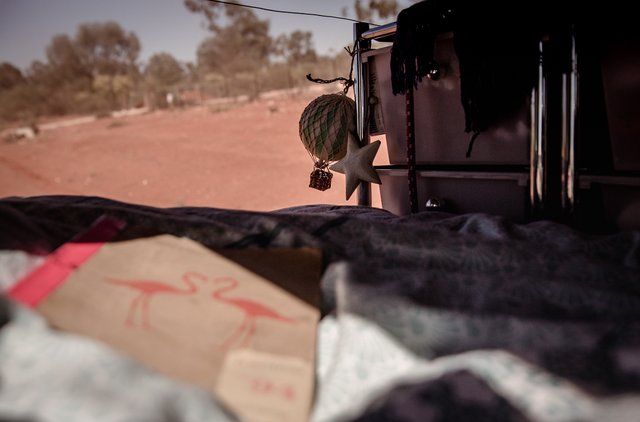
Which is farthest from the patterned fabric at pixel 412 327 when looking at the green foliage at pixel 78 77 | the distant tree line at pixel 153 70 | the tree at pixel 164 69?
the tree at pixel 164 69

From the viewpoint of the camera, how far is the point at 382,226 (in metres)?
0.84

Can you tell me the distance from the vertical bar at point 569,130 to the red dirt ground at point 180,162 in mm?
→ 3217

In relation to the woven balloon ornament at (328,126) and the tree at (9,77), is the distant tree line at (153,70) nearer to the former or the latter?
the tree at (9,77)

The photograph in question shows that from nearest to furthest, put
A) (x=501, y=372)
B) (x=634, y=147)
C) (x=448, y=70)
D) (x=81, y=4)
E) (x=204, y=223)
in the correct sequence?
(x=501, y=372), (x=204, y=223), (x=634, y=147), (x=448, y=70), (x=81, y=4)

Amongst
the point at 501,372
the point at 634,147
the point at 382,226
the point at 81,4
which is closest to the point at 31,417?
the point at 501,372

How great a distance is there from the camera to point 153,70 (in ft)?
37.7

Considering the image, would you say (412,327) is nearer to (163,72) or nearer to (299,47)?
(163,72)

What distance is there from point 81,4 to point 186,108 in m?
3.02

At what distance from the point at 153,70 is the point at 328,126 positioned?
1107cm

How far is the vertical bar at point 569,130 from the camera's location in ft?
3.62

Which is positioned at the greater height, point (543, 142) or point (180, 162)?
point (543, 142)

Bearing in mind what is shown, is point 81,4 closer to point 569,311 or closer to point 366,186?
point 366,186

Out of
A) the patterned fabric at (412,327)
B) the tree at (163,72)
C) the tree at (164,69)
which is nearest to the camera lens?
the patterned fabric at (412,327)

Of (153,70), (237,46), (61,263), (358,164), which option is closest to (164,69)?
(153,70)
